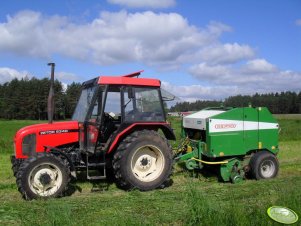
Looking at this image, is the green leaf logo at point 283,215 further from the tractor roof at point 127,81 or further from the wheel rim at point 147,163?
the tractor roof at point 127,81

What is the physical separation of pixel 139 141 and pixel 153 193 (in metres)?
1.08

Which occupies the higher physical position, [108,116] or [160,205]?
[108,116]

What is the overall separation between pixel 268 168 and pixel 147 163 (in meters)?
3.19

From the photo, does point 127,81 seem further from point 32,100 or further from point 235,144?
point 32,100

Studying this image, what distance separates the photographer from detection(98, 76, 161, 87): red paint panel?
808 centimetres

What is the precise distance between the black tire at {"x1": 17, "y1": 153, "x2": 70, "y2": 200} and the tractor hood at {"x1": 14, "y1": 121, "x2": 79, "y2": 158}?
0.70 metres

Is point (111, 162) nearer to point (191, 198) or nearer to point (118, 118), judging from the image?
point (118, 118)

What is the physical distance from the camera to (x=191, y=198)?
17.8 ft

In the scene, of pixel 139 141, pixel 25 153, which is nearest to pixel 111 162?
pixel 139 141

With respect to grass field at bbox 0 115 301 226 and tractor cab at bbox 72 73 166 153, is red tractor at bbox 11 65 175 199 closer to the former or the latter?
tractor cab at bbox 72 73 166 153

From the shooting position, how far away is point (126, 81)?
8203 millimetres

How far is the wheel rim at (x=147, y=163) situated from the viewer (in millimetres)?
8234

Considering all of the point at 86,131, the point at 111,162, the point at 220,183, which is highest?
the point at 86,131

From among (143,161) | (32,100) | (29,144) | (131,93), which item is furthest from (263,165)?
(32,100)
